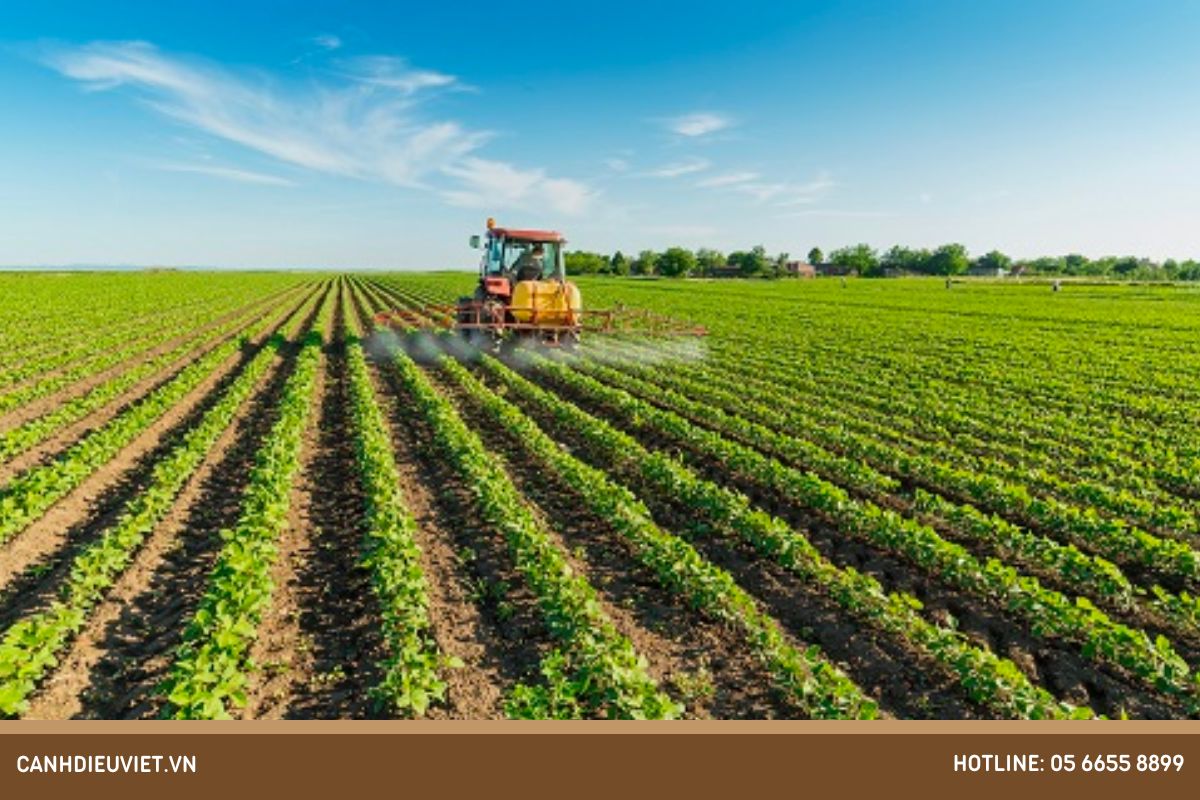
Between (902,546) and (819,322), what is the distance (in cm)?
2776

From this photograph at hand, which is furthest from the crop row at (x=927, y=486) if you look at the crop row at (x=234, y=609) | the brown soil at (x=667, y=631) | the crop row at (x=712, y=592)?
the crop row at (x=234, y=609)

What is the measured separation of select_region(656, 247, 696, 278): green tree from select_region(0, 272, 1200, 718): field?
108989 mm

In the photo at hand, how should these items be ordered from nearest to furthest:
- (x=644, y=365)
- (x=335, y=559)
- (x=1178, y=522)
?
(x=335, y=559) → (x=1178, y=522) → (x=644, y=365)

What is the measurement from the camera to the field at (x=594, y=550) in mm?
4914

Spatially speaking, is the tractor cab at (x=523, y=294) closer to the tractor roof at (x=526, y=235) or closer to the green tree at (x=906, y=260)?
the tractor roof at (x=526, y=235)

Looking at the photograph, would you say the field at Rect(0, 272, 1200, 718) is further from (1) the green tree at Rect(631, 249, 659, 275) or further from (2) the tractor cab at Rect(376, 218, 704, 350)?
(1) the green tree at Rect(631, 249, 659, 275)

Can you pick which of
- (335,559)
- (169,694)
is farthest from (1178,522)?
(169,694)

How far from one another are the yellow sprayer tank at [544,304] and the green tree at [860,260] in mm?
130390

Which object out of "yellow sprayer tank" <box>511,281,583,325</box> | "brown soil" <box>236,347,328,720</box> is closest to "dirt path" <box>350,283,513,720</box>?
"brown soil" <box>236,347,328,720</box>

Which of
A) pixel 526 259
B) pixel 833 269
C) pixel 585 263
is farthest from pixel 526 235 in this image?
pixel 833 269

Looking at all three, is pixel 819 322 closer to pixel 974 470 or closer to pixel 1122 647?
pixel 974 470

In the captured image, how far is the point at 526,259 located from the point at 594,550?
39.9 feet

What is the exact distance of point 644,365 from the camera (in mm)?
18672

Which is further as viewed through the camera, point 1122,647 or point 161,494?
point 161,494
